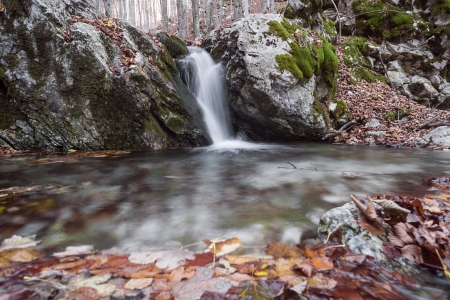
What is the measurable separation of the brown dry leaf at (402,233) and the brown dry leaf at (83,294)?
2.02m

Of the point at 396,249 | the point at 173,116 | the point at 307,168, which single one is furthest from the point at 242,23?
the point at 396,249

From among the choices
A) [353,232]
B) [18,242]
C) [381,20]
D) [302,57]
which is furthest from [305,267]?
[381,20]

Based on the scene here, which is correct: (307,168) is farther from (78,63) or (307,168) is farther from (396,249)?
(78,63)

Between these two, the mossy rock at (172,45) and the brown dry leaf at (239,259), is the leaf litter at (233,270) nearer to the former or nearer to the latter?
the brown dry leaf at (239,259)

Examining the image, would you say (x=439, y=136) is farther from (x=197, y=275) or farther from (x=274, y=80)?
(x=197, y=275)

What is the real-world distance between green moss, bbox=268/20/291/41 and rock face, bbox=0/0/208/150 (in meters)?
3.84

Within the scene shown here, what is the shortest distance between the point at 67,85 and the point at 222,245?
5.90 m

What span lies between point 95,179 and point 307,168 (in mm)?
3473

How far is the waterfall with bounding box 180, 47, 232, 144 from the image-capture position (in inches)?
330

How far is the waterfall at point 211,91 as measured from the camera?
27.5 ft

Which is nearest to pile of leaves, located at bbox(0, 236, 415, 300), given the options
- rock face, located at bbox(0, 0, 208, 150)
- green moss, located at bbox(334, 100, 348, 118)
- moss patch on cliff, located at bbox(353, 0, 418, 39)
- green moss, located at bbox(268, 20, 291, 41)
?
rock face, located at bbox(0, 0, 208, 150)

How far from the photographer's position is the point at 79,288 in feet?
4.85

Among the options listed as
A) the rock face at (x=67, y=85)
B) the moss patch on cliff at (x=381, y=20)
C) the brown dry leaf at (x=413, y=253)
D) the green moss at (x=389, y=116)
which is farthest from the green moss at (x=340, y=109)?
the brown dry leaf at (x=413, y=253)

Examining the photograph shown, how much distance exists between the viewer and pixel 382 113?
9.05m
